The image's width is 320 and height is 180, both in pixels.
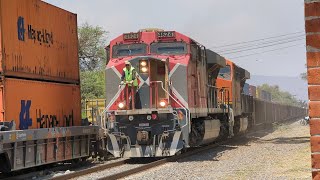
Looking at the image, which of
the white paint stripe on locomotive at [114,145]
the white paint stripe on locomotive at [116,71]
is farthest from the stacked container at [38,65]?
the white paint stripe on locomotive at [114,145]

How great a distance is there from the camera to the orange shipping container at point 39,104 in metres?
10.1

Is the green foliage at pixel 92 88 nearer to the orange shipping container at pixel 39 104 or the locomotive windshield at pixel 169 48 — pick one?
the locomotive windshield at pixel 169 48

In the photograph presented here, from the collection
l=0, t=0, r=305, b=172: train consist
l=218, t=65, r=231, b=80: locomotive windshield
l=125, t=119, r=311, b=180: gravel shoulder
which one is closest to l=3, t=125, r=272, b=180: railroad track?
l=125, t=119, r=311, b=180: gravel shoulder

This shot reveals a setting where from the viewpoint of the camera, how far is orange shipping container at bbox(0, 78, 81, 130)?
10.1 m

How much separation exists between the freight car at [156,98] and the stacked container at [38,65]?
124 cm

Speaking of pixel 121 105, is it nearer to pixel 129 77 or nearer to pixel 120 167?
pixel 129 77

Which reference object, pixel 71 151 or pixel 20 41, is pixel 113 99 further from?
pixel 20 41

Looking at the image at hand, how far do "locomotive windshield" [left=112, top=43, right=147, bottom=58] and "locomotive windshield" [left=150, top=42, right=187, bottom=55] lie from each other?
0.30 meters

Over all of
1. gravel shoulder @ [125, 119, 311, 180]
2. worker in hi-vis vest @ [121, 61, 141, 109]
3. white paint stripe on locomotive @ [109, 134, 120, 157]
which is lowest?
gravel shoulder @ [125, 119, 311, 180]

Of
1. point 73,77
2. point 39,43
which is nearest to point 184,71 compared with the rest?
point 73,77

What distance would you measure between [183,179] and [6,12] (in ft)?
17.6

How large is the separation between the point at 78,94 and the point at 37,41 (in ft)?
8.93

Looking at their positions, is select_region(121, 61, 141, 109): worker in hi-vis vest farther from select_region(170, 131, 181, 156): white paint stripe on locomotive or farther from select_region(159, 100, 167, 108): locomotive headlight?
select_region(170, 131, 181, 156): white paint stripe on locomotive

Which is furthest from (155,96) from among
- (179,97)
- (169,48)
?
(169,48)
